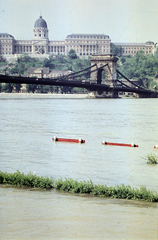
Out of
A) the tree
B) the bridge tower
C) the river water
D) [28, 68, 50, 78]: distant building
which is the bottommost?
the river water

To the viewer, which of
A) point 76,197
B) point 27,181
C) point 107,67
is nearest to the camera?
point 76,197

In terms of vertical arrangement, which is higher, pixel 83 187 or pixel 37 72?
pixel 37 72

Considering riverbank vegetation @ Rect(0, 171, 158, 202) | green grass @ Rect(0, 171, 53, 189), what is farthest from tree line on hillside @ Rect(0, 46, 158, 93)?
riverbank vegetation @ Rect(0, 171, 158, 202)

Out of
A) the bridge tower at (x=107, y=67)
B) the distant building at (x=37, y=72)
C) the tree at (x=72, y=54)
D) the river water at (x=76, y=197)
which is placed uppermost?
the tree at (x=72, y=54)

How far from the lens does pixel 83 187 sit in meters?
10.3

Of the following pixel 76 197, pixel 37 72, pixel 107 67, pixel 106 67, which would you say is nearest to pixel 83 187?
pixel 76 197

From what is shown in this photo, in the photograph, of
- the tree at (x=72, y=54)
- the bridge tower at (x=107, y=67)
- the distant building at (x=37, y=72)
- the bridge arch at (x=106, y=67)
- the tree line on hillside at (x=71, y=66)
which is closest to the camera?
the bridge tower at (x=107, y=67)

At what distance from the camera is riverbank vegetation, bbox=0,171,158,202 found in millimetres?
9797

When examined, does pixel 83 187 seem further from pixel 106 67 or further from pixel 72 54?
pixel 72 54

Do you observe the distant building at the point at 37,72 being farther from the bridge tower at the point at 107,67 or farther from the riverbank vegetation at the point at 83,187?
the riverbank vegetation at the point at 83,187

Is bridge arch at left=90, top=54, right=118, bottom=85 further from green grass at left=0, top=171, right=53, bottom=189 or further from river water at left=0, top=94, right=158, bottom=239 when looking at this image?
green grass at left=0, top=171, right=53, bottom=189

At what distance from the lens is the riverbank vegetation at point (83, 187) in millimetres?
9797

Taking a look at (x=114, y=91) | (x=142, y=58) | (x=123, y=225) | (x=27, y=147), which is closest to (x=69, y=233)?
(x=123, y=225)

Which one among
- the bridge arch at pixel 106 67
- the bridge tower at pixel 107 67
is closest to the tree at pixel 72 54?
the bridge tower at pixel 107 67
